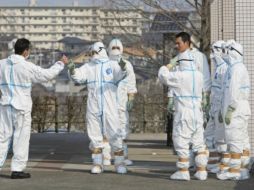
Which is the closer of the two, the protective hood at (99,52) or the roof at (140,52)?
the protective hood at (99,52)

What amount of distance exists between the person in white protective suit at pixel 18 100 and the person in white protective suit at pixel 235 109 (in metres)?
2.65

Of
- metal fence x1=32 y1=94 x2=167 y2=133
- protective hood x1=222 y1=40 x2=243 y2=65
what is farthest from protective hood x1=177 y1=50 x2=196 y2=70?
metal fence x1=32 y1=94 x2=167 y2=133

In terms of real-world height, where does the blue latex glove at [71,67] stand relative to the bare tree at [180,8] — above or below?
below

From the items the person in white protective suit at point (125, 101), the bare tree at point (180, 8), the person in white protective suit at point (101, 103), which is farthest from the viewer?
the bare tree at point (180, 8)

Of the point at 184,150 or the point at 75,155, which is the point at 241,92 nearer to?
the point at 184,150

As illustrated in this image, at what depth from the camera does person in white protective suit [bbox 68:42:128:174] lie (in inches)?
449

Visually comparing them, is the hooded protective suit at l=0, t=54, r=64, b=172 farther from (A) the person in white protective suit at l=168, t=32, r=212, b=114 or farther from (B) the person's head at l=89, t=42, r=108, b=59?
(A) the person in white protective suit at l=168, t=32, r=212, b=114

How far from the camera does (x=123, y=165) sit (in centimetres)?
1162

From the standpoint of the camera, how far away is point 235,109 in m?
10.5

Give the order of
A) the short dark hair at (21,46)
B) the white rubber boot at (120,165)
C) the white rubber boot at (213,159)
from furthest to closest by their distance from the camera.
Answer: the white rubber boot at (213,159), the white rubber boot at (120,165), the short dark hair at (21,46)

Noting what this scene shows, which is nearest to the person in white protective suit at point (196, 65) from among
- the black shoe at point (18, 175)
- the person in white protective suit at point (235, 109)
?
the person in white protective suit at point (235, 109)

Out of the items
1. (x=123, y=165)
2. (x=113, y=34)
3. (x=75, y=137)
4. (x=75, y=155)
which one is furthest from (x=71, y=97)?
(x=123, y=165)

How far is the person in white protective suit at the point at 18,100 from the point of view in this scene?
35.6 feet

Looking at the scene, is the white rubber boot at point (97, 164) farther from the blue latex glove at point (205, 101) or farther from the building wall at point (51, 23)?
the building wall at point (51, 23)
